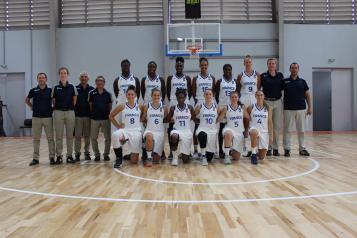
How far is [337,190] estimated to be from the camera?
4.35 m

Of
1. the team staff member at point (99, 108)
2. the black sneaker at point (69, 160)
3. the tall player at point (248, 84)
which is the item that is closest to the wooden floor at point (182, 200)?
the black sneaker at point (69, 160)

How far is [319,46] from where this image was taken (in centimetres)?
1436

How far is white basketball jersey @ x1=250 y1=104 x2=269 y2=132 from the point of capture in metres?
6.77

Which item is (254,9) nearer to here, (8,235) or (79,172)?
(79,172)

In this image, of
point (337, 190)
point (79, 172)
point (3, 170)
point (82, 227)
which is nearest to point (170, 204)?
point (82, 227)

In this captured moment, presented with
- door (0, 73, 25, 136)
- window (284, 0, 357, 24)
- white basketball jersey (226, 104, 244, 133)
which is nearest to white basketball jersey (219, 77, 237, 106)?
white basketball jersey (226, 104, 244, 133)

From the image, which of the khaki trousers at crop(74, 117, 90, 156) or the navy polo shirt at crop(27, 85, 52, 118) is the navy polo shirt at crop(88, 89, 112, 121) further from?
the navy polo shirt at crop(27, 85, 52, 118)

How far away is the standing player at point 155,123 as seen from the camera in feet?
21.1

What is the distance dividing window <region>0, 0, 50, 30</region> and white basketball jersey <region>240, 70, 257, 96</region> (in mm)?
10222

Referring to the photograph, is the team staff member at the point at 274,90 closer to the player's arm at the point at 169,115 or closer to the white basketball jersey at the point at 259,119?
the white basketball jersey at the point at 259,119

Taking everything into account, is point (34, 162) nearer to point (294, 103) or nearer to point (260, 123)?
point (260, 123)

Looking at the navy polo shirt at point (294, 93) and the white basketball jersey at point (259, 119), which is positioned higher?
the navy polo shirt at point (294, 93)

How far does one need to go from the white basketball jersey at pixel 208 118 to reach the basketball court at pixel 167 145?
64cm

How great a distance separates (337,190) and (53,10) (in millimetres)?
12672
